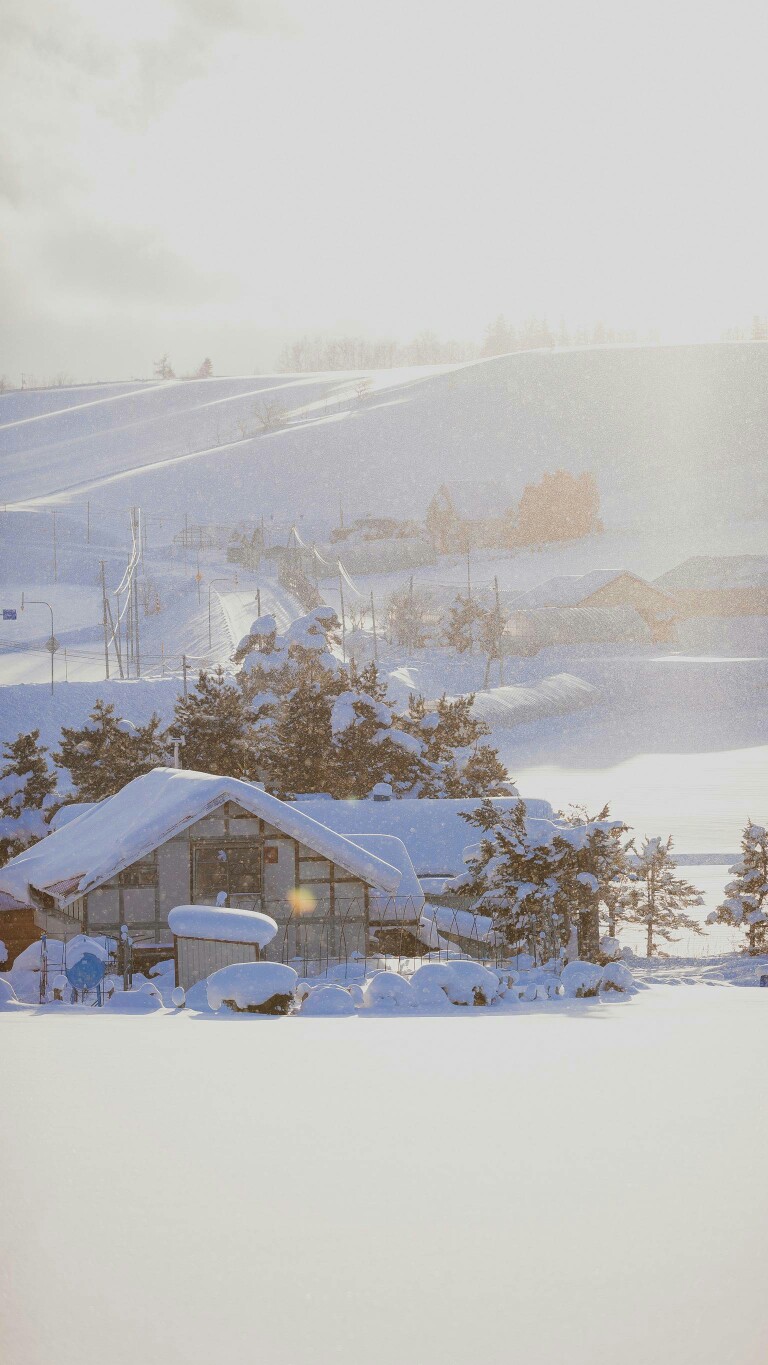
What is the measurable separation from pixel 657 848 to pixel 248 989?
18117 millimetres

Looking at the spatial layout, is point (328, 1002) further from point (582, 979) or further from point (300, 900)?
point (300, 900)

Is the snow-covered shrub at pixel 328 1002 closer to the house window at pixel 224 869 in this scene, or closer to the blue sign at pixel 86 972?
the blue sign at pixel 86 972

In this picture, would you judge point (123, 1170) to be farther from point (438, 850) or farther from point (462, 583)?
point (462, 583)

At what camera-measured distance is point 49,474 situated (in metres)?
155

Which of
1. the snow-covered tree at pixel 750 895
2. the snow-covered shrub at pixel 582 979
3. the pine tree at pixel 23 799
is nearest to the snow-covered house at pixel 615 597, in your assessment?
the pine tree at pixel 23 799

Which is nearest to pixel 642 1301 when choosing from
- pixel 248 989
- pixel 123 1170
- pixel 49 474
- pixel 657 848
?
pixel 123 1170

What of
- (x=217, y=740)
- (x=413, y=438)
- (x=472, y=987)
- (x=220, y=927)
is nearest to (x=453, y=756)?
(x=217, y=740)

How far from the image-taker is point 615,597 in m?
83.5

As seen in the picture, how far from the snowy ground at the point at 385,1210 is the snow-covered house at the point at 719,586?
268 feet

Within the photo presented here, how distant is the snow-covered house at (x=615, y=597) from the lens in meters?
82.8

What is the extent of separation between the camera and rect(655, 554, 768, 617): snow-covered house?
285 ft

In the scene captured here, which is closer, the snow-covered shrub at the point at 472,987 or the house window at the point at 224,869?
the snow-covered shrub at the point at 472,987

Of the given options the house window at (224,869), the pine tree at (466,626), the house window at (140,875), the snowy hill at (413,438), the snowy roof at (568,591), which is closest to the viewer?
the house window at (224,869)

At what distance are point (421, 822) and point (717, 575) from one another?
6613 cm
